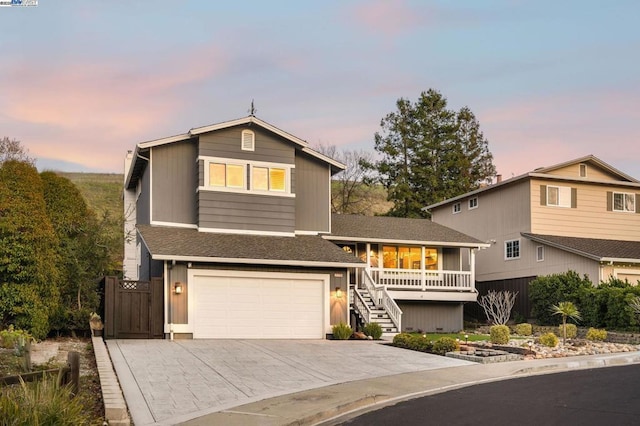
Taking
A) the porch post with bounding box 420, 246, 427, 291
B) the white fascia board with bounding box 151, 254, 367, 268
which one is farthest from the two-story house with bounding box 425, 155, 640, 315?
the white fascia board with bounding box 151, 254, 367, 268

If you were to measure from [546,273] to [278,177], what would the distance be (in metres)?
13.8

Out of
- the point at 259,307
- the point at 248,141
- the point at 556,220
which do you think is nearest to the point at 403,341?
the point at 259,307

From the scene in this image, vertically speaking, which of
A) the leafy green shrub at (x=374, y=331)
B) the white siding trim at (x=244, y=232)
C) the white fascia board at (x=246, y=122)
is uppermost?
the white fascia board at (x=246, y=122)

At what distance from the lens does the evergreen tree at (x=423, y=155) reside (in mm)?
55125

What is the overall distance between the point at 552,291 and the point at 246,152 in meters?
14.2

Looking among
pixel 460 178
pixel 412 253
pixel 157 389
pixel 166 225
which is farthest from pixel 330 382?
pixel 460 178

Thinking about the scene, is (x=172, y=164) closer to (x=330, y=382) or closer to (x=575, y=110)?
(x=330, y=382)

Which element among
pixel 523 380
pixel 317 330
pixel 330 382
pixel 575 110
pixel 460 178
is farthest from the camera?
pixel 460 178

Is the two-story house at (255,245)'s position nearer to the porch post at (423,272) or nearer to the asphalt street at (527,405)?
the porch post at (423,272)

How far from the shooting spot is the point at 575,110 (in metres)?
32.2

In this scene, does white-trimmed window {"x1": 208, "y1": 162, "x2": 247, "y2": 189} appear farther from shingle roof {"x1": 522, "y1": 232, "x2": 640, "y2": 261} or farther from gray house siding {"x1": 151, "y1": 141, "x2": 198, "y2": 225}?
shingle roof {"x1": 522, "y1": 232, "x2": 640, "y2": 261}

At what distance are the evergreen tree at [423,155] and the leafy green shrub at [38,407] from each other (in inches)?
1803

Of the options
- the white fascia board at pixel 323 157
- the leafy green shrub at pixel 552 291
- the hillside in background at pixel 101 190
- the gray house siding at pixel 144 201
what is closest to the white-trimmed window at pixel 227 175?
the gray house siding at pixel 144 201

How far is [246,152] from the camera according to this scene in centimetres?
2697
